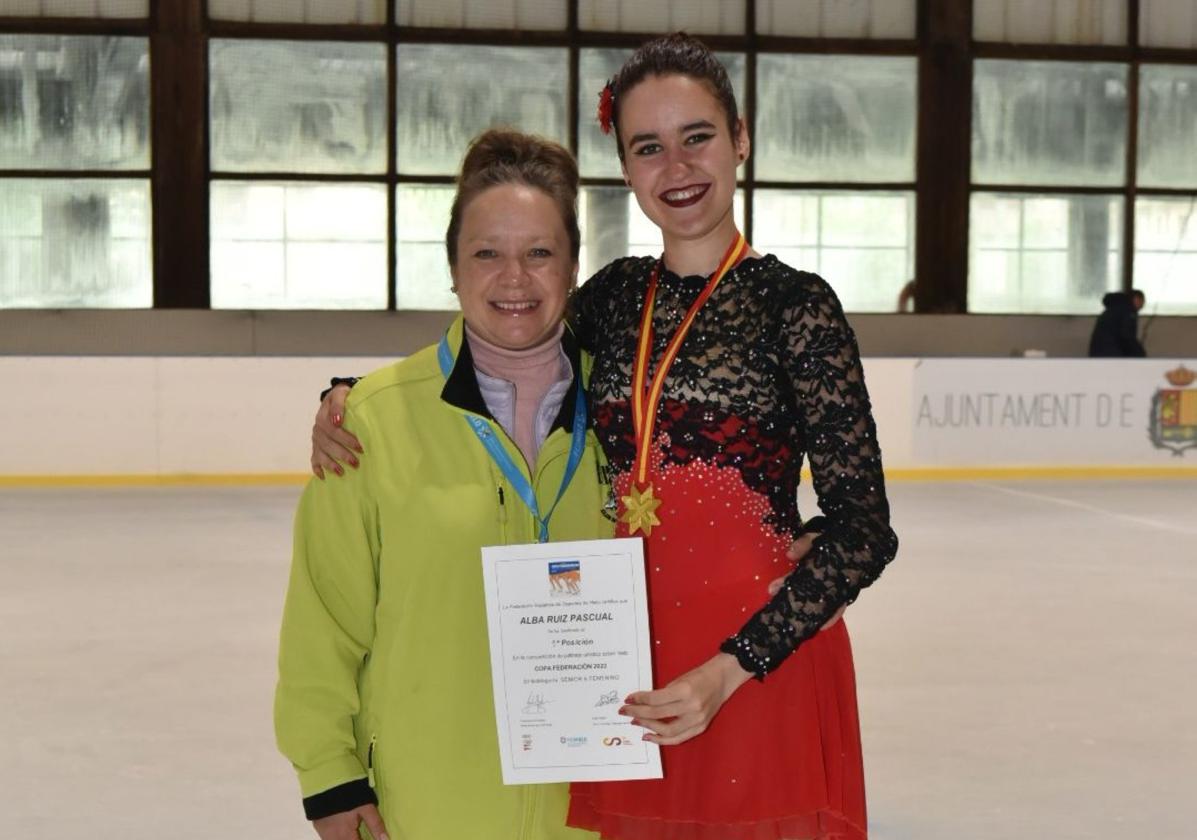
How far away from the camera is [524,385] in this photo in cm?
194

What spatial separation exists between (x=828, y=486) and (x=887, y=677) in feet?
12.6

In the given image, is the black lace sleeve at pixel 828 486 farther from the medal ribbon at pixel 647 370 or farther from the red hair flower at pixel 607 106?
the red hair flower at pixel 607 106

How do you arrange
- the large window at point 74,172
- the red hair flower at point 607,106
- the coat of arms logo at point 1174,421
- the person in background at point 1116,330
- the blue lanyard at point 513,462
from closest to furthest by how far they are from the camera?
1. the blue lanyard at point 513,462
2. the red hair flower at point 607,106
3. the coat of arms logo at point 1174,421
4. the person in background at point 1116,330
5. the large window at point 74,172

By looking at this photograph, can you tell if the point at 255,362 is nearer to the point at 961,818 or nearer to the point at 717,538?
the point at 961,818

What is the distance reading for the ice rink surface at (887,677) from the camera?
13.2ft

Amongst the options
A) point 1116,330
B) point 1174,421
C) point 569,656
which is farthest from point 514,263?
point 1116,330

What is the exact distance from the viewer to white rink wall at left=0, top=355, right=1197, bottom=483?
11.0 metres

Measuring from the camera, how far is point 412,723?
1.89 meters

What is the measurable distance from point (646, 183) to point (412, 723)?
2.21ft

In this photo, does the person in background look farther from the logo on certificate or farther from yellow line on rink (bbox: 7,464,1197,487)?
the logo on certificate

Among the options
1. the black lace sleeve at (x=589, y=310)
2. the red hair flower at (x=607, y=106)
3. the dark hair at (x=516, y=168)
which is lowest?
the black lace sleeve at (x=589, y=310)

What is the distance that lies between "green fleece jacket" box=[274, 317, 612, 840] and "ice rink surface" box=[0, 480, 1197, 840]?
1.98 meters
